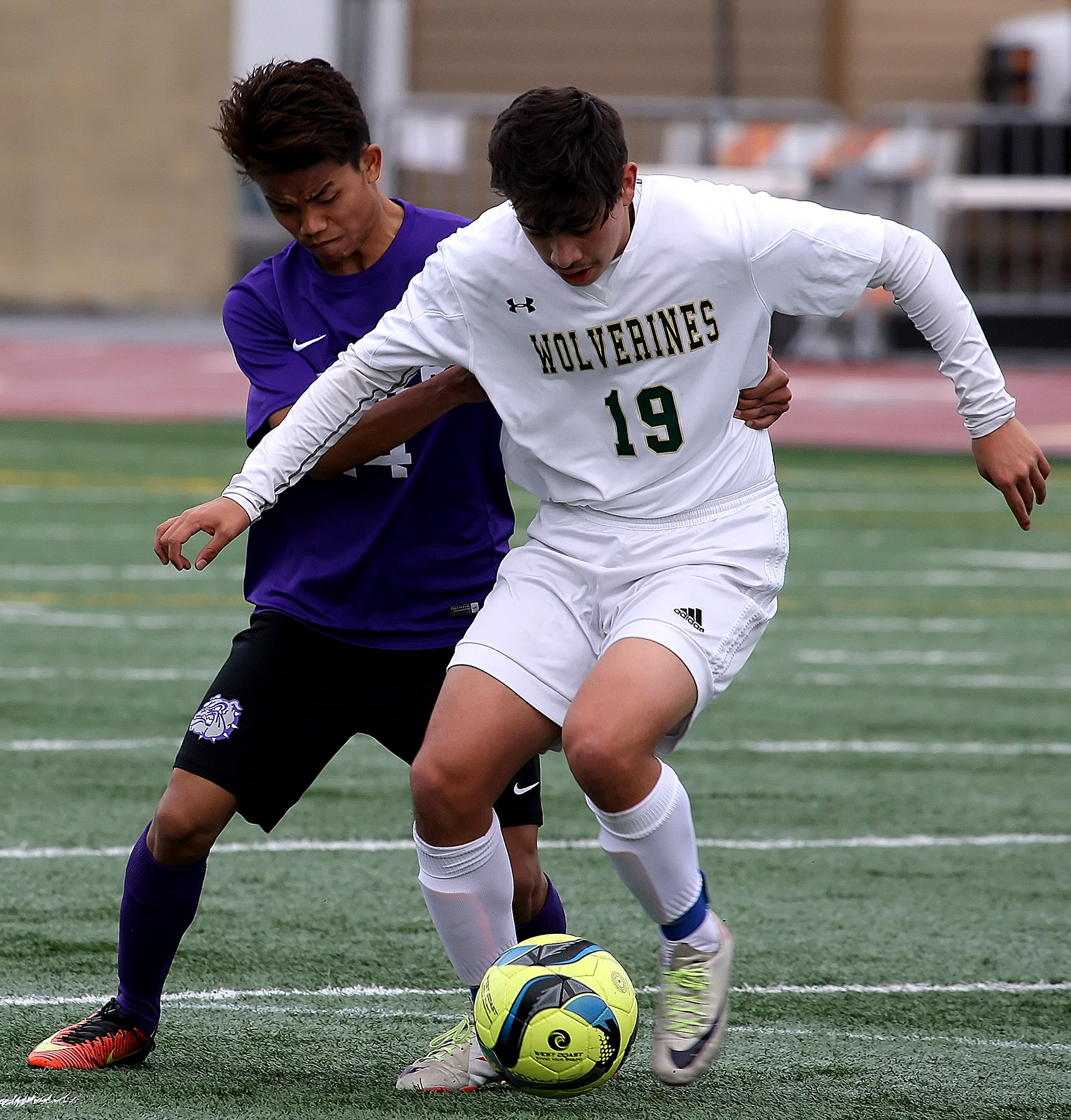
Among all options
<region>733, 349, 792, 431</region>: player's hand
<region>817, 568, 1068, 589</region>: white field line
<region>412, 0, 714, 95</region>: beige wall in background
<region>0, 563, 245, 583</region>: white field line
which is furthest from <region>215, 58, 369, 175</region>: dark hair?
<region>412, 0, 714, 95</region>: beige wall in background

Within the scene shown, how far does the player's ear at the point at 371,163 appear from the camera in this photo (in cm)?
416

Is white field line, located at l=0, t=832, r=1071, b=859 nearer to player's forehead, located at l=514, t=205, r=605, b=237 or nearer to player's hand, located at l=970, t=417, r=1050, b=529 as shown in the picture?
player's hand, located at l=970, t=417, r=1050, b=529

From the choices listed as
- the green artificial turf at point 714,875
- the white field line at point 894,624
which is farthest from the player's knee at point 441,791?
the white field line at point 894,624

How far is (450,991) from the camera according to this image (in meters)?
4.82

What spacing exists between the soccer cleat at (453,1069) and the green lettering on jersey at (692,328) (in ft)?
4.49

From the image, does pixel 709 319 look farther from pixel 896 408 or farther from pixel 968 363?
pixel 896 408

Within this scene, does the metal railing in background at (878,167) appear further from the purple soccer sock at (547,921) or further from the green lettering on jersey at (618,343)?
the green lettering on jersey at (618,343)

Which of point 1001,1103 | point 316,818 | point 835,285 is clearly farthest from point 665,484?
point 316,818

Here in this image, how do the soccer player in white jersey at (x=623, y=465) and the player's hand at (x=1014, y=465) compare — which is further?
the player's hand at (x=1014, y=465)

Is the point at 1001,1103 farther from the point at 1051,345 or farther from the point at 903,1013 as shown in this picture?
the point at 1051,345

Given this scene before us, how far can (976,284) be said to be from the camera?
20.9 m

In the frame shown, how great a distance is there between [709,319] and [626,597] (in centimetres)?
55

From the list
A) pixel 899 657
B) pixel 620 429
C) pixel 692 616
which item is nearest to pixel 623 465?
pixel 620 429

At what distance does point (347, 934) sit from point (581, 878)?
86 cm
